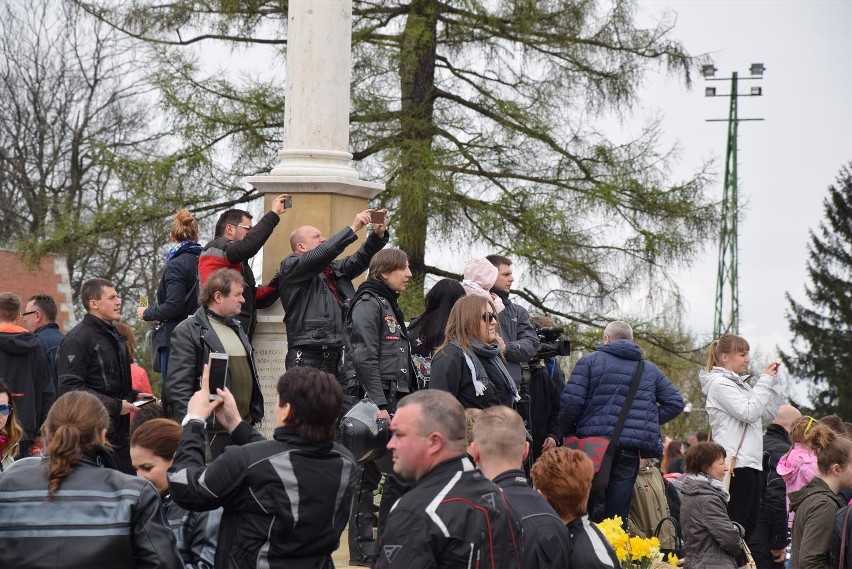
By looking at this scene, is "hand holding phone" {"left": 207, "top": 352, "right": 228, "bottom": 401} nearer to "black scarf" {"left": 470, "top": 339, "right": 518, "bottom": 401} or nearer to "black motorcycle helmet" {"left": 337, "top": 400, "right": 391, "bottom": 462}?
"black motorcycle helmet" {"left": 337, "top": 400, "right": 391, "bottom": 462}

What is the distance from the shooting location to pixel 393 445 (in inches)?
194

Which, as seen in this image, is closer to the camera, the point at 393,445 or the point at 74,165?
the point at 393,445

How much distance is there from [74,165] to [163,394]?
96.3 feet

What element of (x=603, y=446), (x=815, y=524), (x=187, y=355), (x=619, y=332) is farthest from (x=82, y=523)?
(x=619, y=332)

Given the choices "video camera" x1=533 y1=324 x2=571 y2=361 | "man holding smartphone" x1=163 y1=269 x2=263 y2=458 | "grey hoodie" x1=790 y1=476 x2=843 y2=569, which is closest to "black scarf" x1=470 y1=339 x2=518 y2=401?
"video camera" x1=533 y1=324 x2=571 y2=361

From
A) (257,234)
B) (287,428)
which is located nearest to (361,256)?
(257,234)

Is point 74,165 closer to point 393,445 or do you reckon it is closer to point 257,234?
point 257,234

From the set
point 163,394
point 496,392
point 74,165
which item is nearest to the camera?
point 163,394

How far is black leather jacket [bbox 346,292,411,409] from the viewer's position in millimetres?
8406

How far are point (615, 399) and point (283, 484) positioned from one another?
484cm

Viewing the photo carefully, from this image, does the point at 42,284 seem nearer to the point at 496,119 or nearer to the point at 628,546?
the point at 496,119

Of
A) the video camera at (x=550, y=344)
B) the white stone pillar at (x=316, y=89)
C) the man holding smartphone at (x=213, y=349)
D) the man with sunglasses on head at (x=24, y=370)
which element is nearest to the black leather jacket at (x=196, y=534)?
the man holding smartphone at (x=213, y=349)

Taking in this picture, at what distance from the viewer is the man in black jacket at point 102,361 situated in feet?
27.7

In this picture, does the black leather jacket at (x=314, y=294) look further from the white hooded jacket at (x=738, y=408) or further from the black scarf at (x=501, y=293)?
the white hooded jacket at (x=738, y=408)
